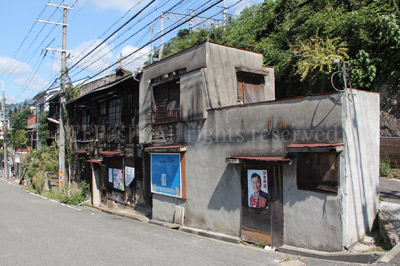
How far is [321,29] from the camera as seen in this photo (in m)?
15.1

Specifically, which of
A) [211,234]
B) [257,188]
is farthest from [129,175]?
[257,188]

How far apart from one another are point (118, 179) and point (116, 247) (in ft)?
29.5

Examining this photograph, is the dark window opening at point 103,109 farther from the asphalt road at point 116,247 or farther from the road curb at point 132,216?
the asphalt road at point 116,247

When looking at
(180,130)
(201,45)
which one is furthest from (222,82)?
(180,130)

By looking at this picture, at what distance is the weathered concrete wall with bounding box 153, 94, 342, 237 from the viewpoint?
7.58m

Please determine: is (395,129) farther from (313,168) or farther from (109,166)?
(109,166)

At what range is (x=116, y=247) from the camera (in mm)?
9016

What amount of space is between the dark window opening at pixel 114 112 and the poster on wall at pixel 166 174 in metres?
5.38

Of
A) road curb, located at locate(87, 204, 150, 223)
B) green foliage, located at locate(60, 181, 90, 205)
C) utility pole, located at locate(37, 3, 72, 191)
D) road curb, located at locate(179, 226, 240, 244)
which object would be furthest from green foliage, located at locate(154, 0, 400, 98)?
green foliage, located at locate(60, 181, 90, 205)

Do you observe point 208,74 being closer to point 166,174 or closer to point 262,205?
point 166,174

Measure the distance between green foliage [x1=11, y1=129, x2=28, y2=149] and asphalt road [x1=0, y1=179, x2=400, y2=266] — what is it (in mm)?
33987

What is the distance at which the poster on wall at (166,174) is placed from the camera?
475 inches

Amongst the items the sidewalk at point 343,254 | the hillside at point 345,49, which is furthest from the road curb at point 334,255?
the hillside at point 345,49

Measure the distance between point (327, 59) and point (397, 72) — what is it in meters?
2.63
